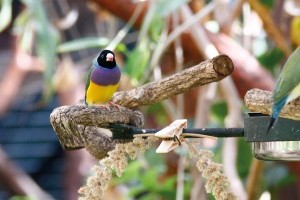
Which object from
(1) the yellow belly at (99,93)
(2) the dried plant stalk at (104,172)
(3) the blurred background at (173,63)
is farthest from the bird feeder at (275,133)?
(3) the blurred background at (173,63)

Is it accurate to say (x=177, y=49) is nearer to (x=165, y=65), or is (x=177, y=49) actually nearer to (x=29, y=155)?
(x=165, y=65)

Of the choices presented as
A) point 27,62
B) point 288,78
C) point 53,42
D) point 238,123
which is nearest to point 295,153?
point 288,78

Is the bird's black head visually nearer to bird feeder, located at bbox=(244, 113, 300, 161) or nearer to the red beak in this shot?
the red beak

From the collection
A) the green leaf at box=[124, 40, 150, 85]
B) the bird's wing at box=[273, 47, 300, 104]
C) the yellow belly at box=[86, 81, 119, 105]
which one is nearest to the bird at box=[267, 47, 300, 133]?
the bird's wing at box=[273, 47, 300, 104]

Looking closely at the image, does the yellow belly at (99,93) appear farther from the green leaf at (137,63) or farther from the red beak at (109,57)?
the green leaf at (137,63)

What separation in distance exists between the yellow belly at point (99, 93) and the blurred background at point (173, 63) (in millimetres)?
431

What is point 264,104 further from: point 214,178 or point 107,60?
point 107,60

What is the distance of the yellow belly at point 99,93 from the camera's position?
116 centimetres

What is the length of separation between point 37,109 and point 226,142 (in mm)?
1997

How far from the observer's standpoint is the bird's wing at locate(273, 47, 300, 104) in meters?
0.87

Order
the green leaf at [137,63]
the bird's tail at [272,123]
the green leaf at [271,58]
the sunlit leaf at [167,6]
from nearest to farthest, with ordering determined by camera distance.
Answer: the bird's tail at [272,123] → the sunlit leaf at [167,6] → the green leaf at [137,63] → the green leaf at [271,58]

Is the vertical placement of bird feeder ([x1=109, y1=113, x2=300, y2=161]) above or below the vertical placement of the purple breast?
below

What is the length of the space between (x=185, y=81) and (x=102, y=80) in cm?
33

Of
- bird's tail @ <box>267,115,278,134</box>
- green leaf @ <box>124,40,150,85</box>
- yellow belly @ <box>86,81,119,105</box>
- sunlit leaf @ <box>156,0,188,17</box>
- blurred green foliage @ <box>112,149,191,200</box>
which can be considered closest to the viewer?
bird's tail @ <box>267,115,278,134</box>
